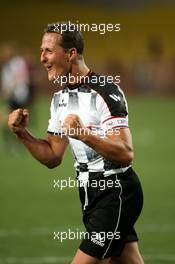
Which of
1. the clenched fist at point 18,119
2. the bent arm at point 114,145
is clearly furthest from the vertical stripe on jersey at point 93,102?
the clenched fist at point 18,119

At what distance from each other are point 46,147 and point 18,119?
356mm

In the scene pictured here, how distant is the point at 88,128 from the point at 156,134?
19107 millimetres

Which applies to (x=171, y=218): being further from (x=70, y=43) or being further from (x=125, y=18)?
(x=125, y=18)

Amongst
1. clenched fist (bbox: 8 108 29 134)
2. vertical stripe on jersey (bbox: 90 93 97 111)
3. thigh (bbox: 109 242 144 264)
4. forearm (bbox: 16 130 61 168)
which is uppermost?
vertical stripe on jersey (bbox: 90 93 97 111)

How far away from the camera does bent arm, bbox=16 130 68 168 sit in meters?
6.91

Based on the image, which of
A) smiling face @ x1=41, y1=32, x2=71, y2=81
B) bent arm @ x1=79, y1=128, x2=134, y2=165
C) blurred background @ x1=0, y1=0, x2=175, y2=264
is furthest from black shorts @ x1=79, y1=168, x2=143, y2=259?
blurred background @ x1=0, y1=0, x2=175, y2=264

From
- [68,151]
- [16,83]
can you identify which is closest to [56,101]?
[68,151]

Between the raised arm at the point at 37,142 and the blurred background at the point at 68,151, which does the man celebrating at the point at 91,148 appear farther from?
the blurred background at the point at 68,151

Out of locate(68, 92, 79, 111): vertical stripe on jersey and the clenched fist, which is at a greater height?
locate(68, 92, 79, 111): vertical stripe on jersey

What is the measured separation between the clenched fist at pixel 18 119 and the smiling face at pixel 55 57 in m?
0.34

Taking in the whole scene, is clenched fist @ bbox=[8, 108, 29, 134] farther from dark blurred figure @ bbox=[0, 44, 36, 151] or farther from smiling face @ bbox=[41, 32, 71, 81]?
dark blurred figure @ bbox=[0, 44, 36, 151]

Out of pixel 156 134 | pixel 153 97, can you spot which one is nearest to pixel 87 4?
pixel 153 97

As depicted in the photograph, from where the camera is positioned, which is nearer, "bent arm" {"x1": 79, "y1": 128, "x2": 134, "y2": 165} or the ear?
"bent arm" {"x1": 79, "y1": 128, "x2": 134, "y2": 165}

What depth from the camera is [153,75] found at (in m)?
45.8
